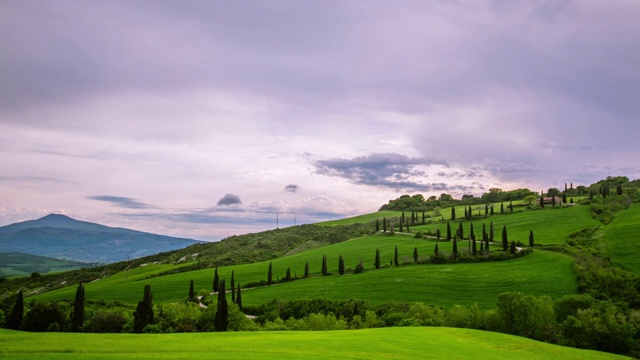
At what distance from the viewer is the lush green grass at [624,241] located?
11619 centimetres

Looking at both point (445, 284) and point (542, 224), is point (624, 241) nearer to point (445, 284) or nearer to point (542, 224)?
point (542, 224)

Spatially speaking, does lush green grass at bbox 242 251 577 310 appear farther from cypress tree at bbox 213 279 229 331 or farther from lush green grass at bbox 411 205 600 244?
cypress tree at bbox 213 279 229 331

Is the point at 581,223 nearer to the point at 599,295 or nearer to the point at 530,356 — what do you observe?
the point at 599,295

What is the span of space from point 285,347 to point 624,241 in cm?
13447

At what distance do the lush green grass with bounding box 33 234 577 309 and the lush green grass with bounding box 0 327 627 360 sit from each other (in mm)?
52906

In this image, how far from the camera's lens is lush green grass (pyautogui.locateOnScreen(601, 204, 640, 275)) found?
11619 cm

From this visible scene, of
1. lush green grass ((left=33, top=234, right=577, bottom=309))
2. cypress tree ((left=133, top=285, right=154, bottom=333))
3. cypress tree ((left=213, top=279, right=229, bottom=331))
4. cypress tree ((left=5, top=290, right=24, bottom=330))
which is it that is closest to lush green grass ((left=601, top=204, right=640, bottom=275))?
lush green grass ((left=33, top=234, right=577, bottom=309))

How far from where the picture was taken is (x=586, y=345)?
2404 inches

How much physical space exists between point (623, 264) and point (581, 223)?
4735cm

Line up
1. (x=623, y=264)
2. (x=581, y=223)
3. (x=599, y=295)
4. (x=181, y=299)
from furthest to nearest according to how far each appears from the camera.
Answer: (x=581, y=223) → (x=181, y=299) → (x=623, y=264) → (x=599, y=295)

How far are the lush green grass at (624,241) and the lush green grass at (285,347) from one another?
81.5 metres

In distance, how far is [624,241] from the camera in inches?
5084

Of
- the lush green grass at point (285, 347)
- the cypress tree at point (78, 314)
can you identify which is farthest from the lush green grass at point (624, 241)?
the cypress tree at point (78, 314)

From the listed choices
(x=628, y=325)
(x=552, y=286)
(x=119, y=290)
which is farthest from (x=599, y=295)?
(x=119, y=290)
